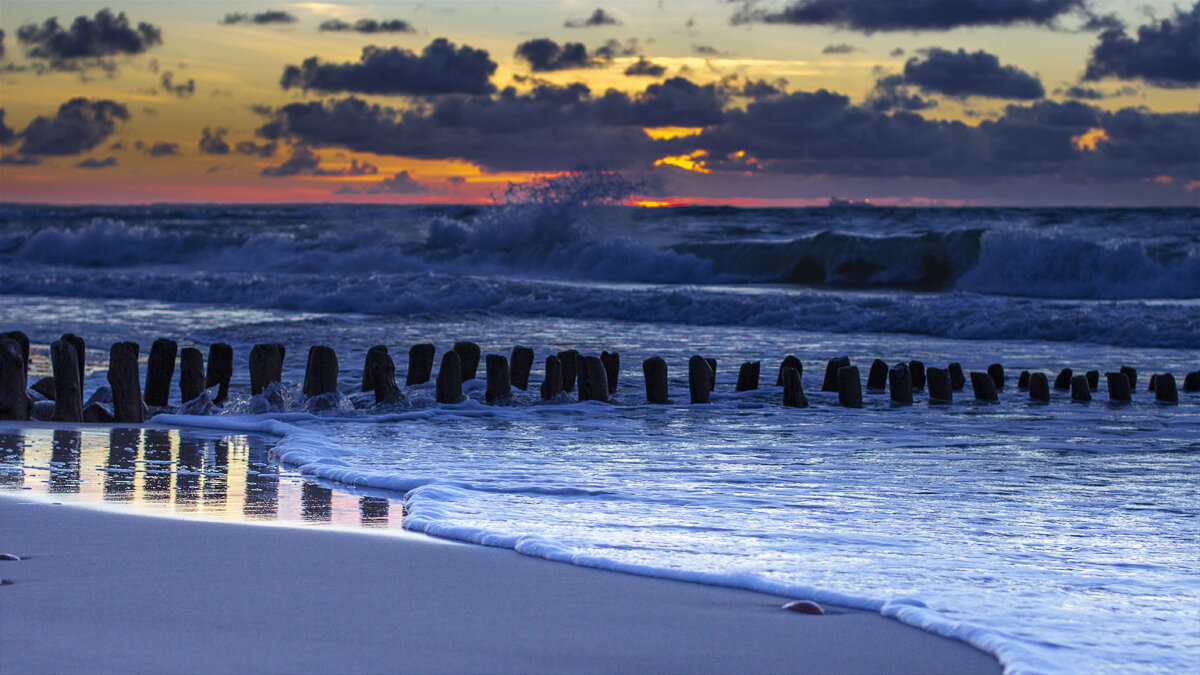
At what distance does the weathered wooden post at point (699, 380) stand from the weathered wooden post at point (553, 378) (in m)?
1.16

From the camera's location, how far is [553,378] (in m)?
9.77

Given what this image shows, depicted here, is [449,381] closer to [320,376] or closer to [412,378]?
[412,378]

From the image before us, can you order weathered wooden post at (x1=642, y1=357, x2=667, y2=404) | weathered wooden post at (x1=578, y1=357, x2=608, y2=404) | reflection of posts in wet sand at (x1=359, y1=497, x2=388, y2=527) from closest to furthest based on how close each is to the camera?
reflection of posts in wet sand at (x1=359, y1=497, x2=388, y2=527), weathered wooden post at (x1=578, y1=357, x2=608, y2=404), weathered wooden post at (x1=642, y1=357, x2=667, y2=404)

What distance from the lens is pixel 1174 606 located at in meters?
3.93

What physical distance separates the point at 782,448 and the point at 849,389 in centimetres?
252

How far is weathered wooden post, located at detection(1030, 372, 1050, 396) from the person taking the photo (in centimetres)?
1070

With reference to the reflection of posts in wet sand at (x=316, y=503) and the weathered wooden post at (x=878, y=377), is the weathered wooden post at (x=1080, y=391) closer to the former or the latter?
the weathered wooden post at (x=878, y=377)

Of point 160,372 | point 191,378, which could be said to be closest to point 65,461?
point 191,378

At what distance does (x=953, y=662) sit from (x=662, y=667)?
2.78 ft

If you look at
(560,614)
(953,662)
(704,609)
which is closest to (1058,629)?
(953,662)

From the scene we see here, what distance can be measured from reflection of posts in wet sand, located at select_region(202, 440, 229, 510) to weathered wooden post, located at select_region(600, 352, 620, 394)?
3.87 metres

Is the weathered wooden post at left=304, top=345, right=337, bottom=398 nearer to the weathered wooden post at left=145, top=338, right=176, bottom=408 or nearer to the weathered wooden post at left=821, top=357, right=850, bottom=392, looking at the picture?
the weathered wooden post at left=145, top=338, right=176, bottom=408

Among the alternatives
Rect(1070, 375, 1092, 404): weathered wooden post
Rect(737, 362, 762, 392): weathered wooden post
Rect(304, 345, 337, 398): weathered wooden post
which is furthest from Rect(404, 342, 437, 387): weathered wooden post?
Rect(1070, 375, 1092, 404): weathered wooden post

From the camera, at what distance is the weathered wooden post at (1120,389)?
35.5 feet
